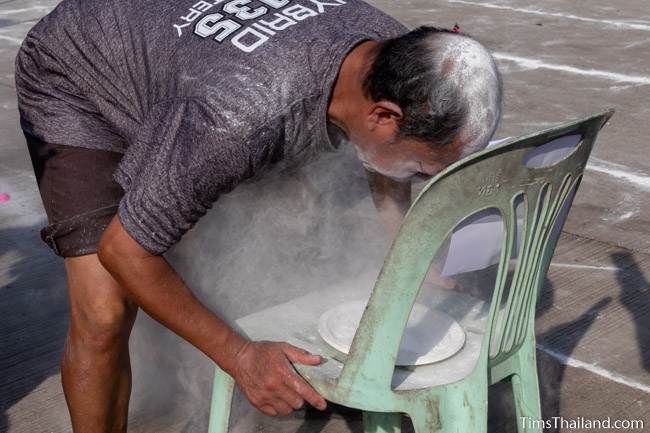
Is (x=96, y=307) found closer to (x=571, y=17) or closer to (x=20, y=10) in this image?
(x=571, y=17)

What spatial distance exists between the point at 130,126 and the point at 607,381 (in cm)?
167

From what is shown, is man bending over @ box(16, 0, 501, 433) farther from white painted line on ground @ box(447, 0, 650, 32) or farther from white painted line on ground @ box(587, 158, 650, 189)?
white painted line on ground @ box(447, 0, 650, 32)

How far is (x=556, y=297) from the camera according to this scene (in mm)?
3465

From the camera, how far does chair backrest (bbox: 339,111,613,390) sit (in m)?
1.70

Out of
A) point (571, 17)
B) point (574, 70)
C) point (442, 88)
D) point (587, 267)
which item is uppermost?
Answer: point (442, 88)

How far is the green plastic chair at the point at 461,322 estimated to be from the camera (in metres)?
1.72

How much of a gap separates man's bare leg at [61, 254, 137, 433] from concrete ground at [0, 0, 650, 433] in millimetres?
406

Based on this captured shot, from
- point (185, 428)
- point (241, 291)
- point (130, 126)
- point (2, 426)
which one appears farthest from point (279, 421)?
point (130, 126)

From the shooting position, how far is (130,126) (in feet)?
7.39

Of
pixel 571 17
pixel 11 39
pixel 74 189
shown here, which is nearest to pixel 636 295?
pixel 74 189

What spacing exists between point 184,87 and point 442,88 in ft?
1.79

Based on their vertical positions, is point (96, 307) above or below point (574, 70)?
above

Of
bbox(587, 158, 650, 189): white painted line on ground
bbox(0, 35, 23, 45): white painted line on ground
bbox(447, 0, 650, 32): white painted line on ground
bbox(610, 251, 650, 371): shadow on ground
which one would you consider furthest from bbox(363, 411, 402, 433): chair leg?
bbox(0, 35, 23, 45): white painted line on ground

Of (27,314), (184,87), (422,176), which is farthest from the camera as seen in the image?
(27,314)
